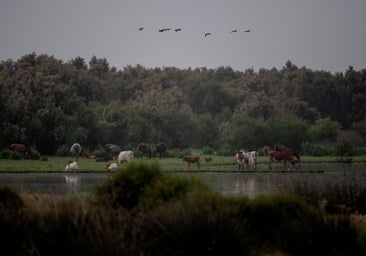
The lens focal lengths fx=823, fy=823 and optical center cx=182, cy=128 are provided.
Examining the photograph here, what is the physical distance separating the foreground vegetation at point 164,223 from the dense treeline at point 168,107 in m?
46.2

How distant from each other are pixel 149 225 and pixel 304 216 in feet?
9.43

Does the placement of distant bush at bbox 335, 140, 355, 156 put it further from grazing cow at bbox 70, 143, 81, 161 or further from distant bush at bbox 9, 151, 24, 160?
distant bush at bbox 9, 151, 24, 160

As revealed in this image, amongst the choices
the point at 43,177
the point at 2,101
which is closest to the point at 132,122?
the point at 2,101

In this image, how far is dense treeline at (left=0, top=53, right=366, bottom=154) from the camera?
64.8m

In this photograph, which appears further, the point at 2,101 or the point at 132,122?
the point at 132,122

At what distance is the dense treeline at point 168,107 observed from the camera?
212 feet

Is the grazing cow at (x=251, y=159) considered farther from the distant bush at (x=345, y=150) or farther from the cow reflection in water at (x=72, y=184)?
the distant bush at (x=345, y=150)

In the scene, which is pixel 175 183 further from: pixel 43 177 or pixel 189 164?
pixel 189 164

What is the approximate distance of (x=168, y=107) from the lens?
8431cm

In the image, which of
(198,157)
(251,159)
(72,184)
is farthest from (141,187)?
(251,159)

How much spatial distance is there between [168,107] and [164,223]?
71468 mm

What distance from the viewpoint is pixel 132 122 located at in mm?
74562

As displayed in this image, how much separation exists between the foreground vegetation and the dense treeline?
4619 centimetres

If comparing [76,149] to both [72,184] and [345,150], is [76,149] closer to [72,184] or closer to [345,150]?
[72,184]
